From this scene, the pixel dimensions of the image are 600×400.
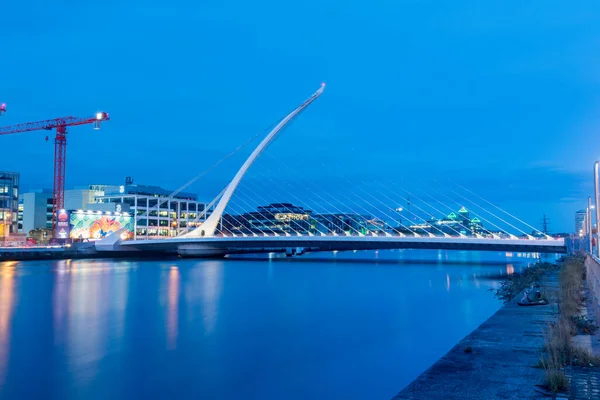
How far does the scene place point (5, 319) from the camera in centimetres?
1864

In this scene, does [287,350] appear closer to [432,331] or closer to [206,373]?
[206,373]

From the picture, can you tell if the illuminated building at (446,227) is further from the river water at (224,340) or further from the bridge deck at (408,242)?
the river water at (224,340)

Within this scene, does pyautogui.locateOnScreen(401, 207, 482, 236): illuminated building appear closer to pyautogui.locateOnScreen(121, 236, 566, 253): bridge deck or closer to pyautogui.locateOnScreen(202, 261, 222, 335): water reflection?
pyautogui.locateOnScreen(121, 236, 566, 253): bridge deck

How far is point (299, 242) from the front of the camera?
53.2 meters

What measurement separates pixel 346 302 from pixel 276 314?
16.1 feet

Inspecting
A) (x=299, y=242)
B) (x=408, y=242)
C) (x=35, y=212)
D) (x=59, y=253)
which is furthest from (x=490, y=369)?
(x=35, y=212)

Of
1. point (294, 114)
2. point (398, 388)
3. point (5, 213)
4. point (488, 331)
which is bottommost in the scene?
point (398, 388)

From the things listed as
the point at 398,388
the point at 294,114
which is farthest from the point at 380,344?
the point at 294,114

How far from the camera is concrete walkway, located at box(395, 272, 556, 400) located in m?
6.24

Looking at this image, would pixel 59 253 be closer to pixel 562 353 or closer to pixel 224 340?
pixel 224 340

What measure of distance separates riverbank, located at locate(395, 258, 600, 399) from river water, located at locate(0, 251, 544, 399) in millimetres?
2024

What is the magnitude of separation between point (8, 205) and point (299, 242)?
1809 inches

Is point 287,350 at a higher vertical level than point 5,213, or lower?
lower

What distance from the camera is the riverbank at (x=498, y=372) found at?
6172 mm
